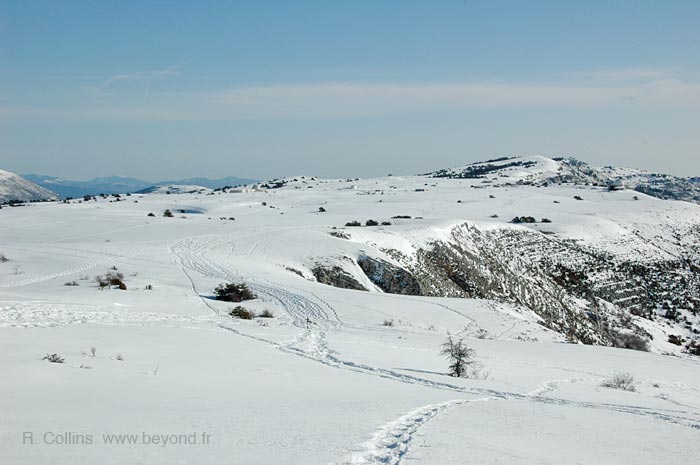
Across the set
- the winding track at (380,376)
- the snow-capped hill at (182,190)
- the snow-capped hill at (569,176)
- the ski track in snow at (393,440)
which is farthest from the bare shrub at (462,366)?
the snow-capped hill at (569,176)

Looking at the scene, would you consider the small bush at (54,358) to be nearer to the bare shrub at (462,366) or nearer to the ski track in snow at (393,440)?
the ski track in snow at (393,440)

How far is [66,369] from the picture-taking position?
322 inches

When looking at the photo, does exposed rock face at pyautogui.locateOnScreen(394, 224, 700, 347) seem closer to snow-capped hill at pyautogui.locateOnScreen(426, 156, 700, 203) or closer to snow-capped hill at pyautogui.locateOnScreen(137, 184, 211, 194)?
snow-capped hill at pyautogui.locateOnScreen(137, 184, 211, 194)

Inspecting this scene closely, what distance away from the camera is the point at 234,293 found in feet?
74.6

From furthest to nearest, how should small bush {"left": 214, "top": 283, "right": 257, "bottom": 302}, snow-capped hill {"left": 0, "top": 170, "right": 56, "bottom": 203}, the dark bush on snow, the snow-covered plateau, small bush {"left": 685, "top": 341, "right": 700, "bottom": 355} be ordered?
1. snow-capped hill {"left": 0, "top": 170, "right": 56, "bottom": 203}
2. the dark bush on snow
3. small bush {"left": 685, "top": 341, "right": 700, "bottom": 355}
4. small bush {"left": 214, "top": 283, "right": 257, "bottom": 302}
5. the snow-covered plateau

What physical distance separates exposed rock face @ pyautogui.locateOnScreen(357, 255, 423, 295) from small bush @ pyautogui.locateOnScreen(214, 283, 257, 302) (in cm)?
1113

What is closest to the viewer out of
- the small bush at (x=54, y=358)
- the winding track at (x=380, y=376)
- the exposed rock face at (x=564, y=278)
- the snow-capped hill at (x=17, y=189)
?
the winding track at (x=380, y=376)

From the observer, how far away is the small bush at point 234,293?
22.5 metres

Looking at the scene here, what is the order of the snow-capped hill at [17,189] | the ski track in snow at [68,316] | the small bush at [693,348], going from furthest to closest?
1. the snow-capped hill at [17,189]
2. the small bush at [693,348]
3. the ski track in snow at [68,316]

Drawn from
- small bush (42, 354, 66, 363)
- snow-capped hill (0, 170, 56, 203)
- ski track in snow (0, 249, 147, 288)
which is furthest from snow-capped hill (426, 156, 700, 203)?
small bush (42, 354, 66, 363)

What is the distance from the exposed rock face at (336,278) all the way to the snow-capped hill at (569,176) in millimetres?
95754

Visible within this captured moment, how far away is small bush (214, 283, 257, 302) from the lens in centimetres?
2248

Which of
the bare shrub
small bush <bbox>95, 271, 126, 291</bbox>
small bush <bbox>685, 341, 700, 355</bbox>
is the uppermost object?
small bush <bbox>95, 271, 126, 291</bbox>

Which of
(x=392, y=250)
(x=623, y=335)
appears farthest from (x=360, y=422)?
(x=623, y=335)
